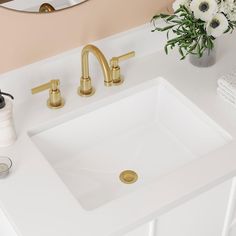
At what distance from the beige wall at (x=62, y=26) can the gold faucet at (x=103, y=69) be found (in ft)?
0.36

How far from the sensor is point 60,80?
1.78 m

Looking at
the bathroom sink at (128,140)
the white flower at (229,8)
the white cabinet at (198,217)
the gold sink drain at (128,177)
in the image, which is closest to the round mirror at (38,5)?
the bathroom sink at (128,140)

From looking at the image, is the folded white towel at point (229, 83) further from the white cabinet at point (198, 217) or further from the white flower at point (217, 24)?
the white cabinet at point (198, 217)

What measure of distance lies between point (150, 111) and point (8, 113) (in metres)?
0.57

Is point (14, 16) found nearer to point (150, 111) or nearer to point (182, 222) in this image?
point (150, 111)

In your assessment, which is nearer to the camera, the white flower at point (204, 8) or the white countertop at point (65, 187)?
the white countertop at point (65, 187)

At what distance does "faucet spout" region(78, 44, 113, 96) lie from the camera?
1.66 m

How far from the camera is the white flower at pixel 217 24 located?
170 cm

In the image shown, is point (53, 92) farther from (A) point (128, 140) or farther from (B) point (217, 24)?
(B) point (217, 24)

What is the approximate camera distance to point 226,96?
175 cm

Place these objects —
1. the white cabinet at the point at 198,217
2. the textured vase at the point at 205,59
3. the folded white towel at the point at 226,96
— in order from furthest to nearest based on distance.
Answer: the textured vase at the point at 205,59, the folded white towel at the point at 226,96, the white cabinet at the point at 198,217

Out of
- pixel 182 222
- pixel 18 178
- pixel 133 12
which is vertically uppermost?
pixel 133 12

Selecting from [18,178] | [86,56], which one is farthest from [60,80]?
[18,178]

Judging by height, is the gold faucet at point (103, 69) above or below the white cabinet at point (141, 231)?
above
